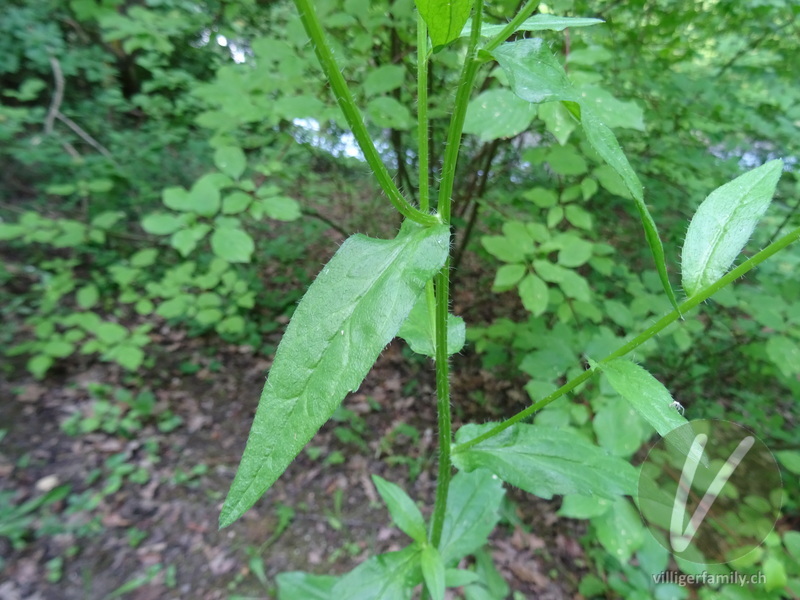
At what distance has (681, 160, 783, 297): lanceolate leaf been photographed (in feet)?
2.36

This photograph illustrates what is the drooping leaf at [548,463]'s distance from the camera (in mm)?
970

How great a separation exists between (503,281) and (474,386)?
64.0 inches

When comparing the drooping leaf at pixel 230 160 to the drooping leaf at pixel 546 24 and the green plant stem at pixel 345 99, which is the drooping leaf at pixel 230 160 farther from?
the green plant stem at pixel 345 99

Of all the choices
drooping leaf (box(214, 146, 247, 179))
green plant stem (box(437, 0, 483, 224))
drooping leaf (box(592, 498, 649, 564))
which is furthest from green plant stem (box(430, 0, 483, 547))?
drooping leaf (box(214, 146, 247, 179))

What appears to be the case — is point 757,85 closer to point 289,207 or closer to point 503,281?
point 503,281

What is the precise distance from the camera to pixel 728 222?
2.43 ft

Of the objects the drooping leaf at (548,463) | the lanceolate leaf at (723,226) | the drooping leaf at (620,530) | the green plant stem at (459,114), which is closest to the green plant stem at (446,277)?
the green plant stem at (459,114)

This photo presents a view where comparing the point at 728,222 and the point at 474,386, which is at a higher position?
the point at 728,222

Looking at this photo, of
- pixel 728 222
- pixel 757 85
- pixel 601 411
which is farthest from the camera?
pixel 757 85

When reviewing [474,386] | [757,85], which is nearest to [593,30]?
[757,85]

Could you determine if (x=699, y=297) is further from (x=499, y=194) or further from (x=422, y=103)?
(x=499, y=194)

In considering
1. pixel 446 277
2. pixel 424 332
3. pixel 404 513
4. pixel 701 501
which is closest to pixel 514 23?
pixel 446 277

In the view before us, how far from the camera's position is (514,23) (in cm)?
58

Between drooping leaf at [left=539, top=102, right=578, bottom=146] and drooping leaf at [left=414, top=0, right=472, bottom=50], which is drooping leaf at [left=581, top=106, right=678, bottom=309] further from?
drooping leaf at [left=539, top=102, right=578, bottom=146]
